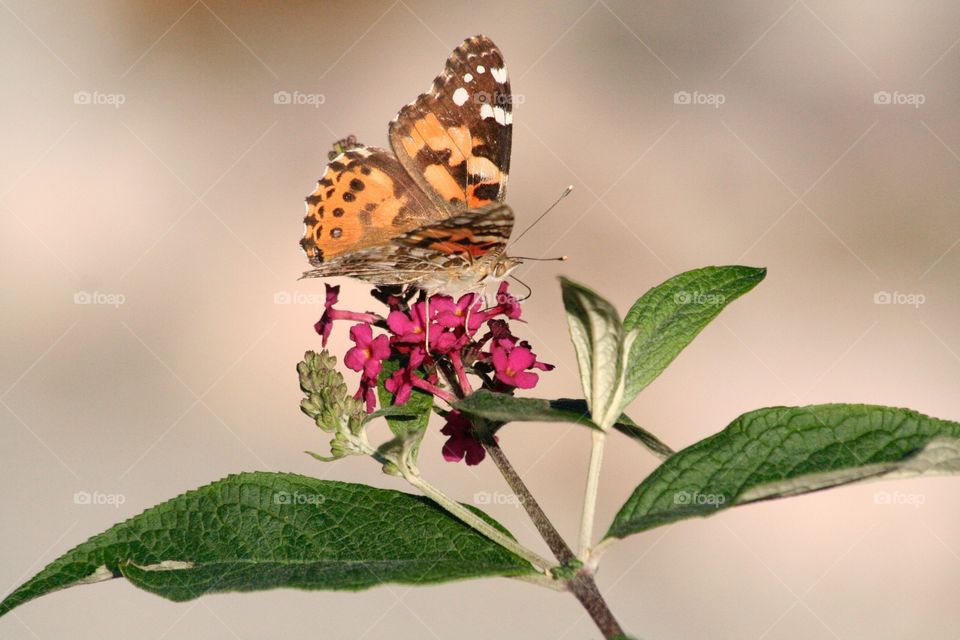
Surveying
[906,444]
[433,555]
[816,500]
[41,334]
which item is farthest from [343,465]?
[906,444]

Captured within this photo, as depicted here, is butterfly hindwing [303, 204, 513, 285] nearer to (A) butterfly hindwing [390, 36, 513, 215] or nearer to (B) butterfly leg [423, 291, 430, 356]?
(B) butterfly leg [423, 291, 430, 356]

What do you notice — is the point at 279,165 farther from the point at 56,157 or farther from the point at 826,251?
the point at 826,251

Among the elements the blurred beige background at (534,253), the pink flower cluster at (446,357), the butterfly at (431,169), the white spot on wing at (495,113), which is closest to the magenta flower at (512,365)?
the pink flower cluster at (446,357)

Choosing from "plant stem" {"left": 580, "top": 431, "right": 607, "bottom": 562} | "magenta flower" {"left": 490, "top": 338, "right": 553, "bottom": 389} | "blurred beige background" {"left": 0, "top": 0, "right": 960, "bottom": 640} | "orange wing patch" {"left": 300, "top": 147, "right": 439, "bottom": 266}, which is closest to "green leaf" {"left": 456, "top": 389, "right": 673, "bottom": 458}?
"plant stem" {"left": 580, "top": 431, "right": 607, "bottom": 562}

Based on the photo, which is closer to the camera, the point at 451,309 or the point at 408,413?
the point at 408,413

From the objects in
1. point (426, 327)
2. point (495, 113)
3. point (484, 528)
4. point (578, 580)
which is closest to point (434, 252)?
point (426, 327)

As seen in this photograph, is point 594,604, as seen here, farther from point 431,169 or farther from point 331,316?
point 431,169

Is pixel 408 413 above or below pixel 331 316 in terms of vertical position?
below

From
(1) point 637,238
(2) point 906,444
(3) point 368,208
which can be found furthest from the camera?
(1) point 637,238
